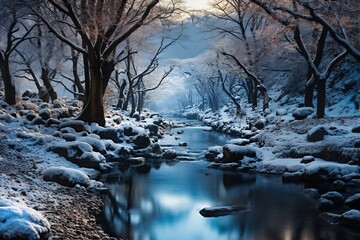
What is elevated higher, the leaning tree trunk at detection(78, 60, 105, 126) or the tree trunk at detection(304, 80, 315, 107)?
the tree trunk at detection(304, 80, 315, 107)

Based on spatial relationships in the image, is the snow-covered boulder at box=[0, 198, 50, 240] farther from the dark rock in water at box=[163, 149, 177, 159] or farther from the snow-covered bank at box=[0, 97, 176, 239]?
the dark rock in water at box=[163, 149, 177, 159]

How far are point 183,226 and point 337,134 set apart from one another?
955 cm

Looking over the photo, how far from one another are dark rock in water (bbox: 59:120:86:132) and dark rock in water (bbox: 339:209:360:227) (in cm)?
1221

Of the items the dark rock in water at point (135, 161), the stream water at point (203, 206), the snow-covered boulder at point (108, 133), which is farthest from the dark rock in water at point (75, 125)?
the stream water at point (203, 206)

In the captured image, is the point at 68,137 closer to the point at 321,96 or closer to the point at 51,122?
the point at 51,122

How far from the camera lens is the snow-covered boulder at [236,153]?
53.6ft

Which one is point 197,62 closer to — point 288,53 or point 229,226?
point 288,53

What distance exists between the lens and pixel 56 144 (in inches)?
558

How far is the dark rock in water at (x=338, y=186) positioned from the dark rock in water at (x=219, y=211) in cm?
341

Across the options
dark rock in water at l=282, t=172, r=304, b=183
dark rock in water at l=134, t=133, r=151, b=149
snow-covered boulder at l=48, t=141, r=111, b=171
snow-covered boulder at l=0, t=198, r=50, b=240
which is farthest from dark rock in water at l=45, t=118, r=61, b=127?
snow-covered boulder at l=0, t=198, r=50, b=240

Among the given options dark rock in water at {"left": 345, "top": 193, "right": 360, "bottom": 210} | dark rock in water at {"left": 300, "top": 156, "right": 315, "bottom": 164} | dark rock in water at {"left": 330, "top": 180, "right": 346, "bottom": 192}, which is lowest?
dark rock in water at {"left": 345, "top": 193, "right": 360, "bottom": 210}

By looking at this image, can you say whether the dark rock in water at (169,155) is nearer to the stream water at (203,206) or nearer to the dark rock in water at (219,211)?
the stream water at (203,206)

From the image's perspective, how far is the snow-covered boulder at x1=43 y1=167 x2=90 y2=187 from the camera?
10383mm

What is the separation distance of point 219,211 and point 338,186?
4423mm
